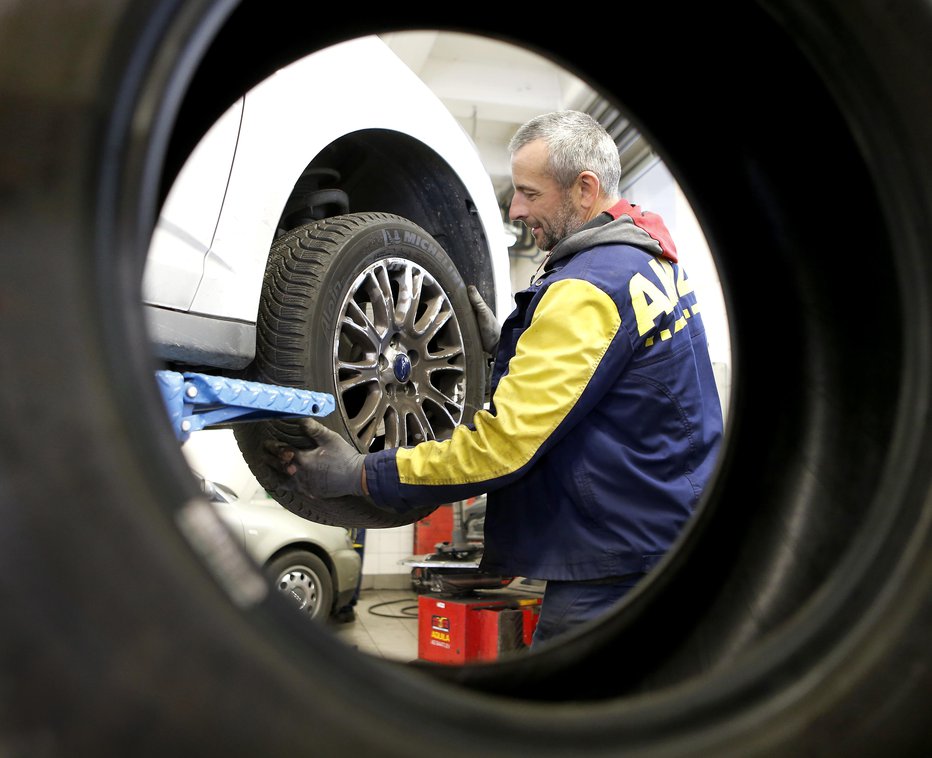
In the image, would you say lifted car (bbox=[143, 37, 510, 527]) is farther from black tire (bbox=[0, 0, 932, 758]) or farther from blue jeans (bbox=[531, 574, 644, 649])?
black tire (bbox=[0, 0, 932, 758])

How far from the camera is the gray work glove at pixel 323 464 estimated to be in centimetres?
167

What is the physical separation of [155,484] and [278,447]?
1.39 m

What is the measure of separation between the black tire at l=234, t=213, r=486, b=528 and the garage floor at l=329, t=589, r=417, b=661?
8.15 feet

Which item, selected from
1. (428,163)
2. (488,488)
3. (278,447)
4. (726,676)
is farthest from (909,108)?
(428,163)

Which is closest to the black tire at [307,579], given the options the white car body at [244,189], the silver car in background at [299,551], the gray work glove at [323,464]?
the silver car in background at [299,551]

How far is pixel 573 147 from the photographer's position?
2125 mm

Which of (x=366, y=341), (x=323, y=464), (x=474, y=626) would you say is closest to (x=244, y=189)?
(x=366, y=341)

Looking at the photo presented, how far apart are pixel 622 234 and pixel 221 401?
1.05 metres

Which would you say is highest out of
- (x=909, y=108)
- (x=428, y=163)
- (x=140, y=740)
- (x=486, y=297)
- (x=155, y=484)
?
(x=428, y=163)

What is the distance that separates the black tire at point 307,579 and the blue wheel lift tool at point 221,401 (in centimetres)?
384

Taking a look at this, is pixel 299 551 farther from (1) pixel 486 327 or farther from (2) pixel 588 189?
(2) pixel 588 189

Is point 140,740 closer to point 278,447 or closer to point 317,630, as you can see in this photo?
point 317,630

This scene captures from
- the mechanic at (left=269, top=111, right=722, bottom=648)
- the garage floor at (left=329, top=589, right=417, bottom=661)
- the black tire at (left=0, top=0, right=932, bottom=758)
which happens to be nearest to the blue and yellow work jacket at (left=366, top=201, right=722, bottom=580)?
the mechanic at (left=269, top=111, right=722, bottom=648)

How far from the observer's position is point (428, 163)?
2.24m
